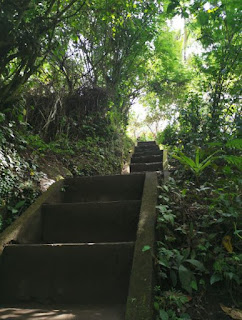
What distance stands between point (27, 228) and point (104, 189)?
1267 mm

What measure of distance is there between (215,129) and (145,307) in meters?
4.95

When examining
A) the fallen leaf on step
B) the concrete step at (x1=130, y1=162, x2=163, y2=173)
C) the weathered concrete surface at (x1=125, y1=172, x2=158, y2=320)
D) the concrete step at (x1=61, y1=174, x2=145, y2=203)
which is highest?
the concrete step at (x1=130, y1=162, x2=163, y2=173)

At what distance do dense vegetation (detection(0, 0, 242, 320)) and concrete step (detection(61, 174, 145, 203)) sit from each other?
0.47 meters

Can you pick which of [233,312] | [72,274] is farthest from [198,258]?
[72,274]

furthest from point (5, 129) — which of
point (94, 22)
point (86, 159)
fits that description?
point (94, 22)

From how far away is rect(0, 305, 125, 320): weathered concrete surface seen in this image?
5.32 ft

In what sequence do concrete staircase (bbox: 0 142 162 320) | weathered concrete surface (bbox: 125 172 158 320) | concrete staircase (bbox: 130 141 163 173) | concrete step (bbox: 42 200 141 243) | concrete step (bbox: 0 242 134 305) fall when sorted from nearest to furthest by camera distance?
1. weathered concrete surface (bbox: 125 172 158 320)
2. concrete staircase (bbox: 0 142 162 320)
3. concrete step (bbox: 0 242 134 305)
4. concrete step (bbox: 42 200 141 243)
5. concrete staircase (bbox: 130 141 163 173)

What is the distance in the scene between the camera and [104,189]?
3600 mm

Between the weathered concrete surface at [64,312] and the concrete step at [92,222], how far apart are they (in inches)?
34.2

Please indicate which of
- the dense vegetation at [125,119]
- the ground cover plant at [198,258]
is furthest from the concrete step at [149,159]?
the ground cover plant at [198,258]

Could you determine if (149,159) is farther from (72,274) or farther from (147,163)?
(72,274)

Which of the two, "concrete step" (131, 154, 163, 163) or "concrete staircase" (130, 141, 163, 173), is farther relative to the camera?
"concrete step" (131, 154, 163, 163)

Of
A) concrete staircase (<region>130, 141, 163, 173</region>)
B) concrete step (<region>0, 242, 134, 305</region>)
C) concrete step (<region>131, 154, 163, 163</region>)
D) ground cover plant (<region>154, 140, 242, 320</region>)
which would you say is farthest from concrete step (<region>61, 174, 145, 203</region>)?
concrete step (<region>131, 154, 163, 163</region>)

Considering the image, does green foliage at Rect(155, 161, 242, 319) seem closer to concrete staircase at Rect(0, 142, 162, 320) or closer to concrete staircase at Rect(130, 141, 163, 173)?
concrete staircase at Rect(0, 142, 162, 320)
